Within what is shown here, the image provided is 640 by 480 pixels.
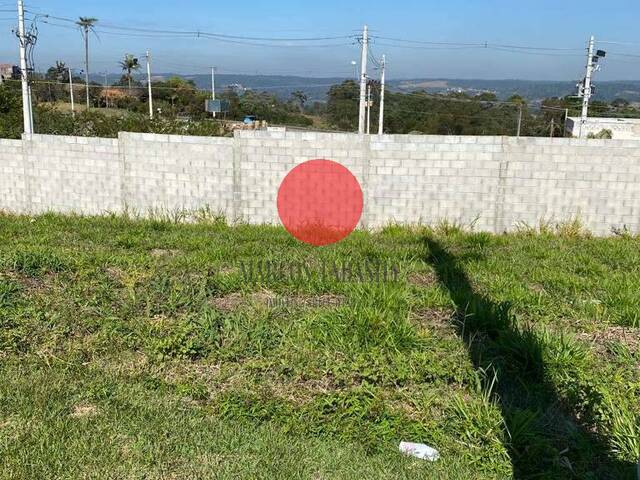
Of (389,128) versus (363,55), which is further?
(389,128)

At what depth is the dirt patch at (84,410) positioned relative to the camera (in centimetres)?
333

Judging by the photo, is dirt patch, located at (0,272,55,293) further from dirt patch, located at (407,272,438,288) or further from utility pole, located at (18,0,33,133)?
utility pole, located at (18,0,33,133)

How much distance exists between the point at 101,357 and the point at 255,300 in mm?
1422

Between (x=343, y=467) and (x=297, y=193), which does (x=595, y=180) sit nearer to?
(x=297, y=193)

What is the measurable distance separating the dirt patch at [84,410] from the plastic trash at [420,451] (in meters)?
1.78

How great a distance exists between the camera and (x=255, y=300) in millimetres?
5051

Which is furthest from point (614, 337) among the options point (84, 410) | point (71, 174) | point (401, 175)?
point (71, 174)

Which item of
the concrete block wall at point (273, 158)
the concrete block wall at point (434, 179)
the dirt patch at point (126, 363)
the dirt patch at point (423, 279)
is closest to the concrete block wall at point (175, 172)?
the concrete block wall at point (273, 158)

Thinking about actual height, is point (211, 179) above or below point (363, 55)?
below

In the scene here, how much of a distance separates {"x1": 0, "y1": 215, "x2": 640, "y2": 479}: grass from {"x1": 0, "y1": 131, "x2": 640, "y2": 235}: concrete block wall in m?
2.71

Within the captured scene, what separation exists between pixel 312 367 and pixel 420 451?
99 cm

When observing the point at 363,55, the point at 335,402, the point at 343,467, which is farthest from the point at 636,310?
the point at 363,55

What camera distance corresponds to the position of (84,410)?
11.2ft

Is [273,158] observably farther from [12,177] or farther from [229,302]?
[12,177]
